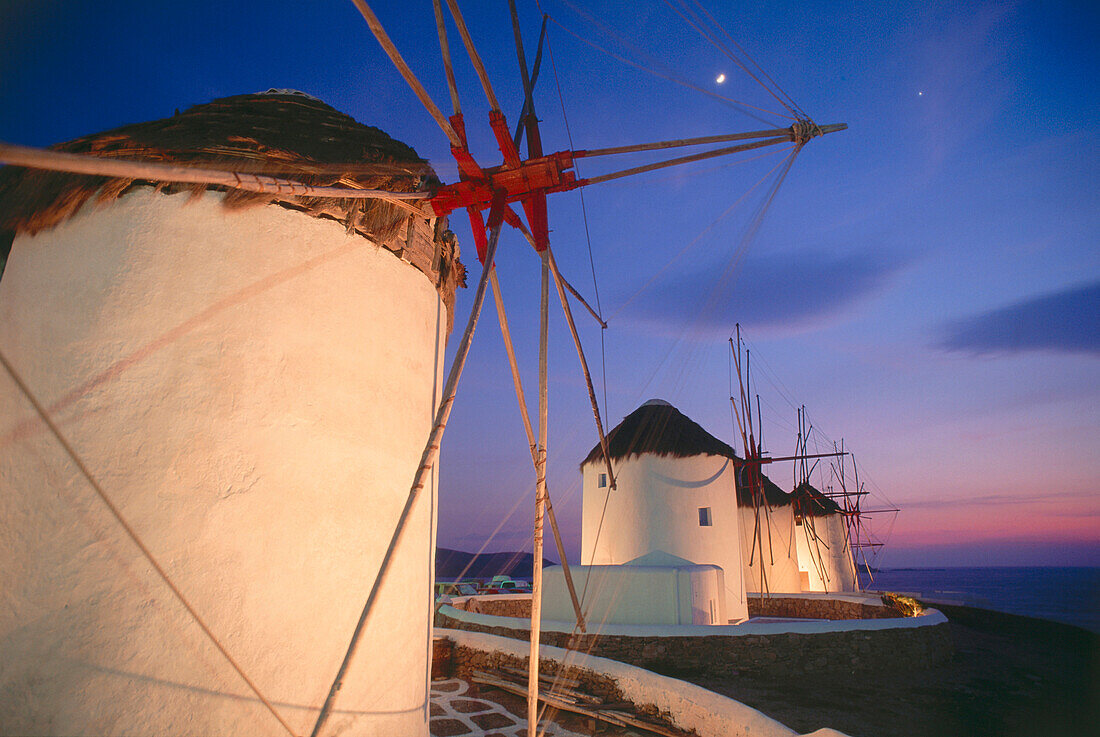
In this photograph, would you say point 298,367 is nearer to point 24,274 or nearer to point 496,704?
point 24,274

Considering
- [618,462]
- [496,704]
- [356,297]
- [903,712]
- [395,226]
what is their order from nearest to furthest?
[356,297]
[395,226]
[496,704]
[903,712]
[618,462]

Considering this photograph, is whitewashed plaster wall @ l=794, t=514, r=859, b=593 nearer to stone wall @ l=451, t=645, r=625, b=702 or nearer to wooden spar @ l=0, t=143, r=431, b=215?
stone wall @ l=451, t=645, r=625, b=702

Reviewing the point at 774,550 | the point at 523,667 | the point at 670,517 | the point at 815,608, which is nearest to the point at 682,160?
the point at 523,667

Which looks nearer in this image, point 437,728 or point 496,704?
point 437,728

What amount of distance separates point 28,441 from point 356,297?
1657mm

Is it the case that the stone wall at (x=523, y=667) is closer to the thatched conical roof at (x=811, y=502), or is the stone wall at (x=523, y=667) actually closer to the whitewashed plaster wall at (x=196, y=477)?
the whitewashed plaster wall at (x=196, y=477)

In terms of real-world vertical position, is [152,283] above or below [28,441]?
above

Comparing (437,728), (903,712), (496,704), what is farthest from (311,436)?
(903,712)

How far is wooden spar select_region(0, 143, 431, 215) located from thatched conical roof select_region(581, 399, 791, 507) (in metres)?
12.6

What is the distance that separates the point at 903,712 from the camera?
749 centimetres

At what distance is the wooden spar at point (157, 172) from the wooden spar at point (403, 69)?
0.55m

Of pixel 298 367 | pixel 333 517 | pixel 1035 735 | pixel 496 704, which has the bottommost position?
pixel 1035 735

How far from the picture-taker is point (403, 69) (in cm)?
321

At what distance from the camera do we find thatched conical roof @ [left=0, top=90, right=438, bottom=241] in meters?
2.93
